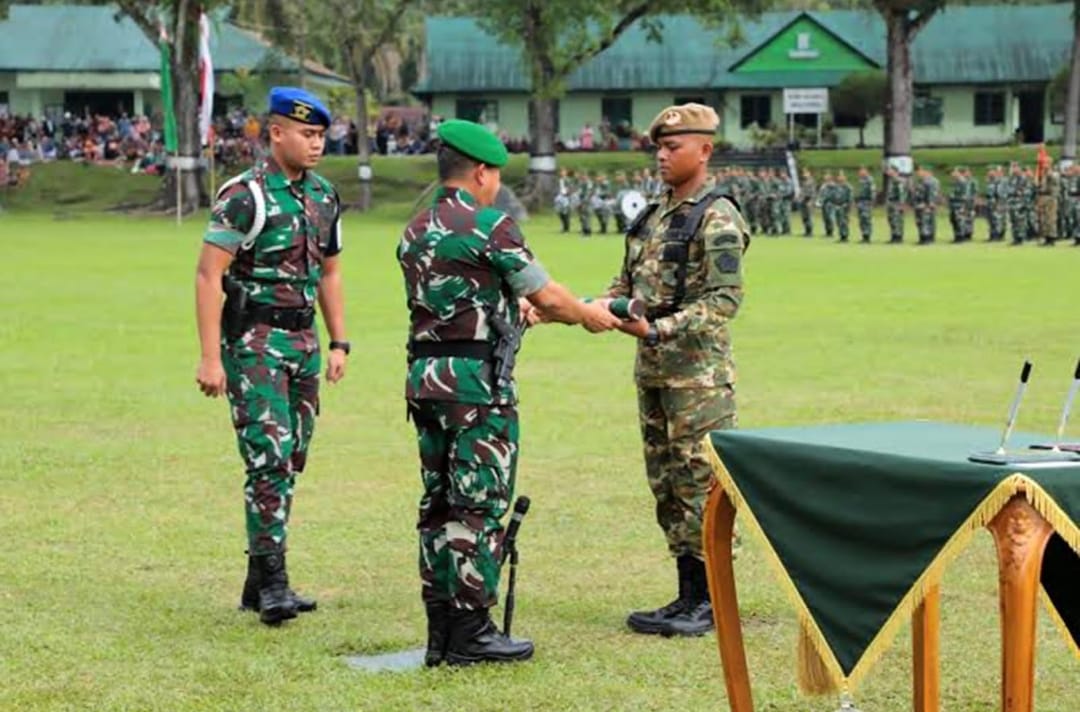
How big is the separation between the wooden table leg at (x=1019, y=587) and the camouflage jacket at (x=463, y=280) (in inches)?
99.2

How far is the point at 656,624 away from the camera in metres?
7.70

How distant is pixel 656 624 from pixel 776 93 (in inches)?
2529

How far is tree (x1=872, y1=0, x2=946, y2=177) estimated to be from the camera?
177 feet

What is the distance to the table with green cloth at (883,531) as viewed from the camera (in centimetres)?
492

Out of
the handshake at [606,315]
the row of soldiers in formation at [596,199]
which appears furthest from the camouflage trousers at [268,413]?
the row of soldiers in formation at [596,199]

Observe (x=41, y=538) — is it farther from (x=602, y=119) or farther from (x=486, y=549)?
(x=602, y=119)

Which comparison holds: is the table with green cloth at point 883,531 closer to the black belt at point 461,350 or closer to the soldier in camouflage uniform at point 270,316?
the black belt at point 461,350

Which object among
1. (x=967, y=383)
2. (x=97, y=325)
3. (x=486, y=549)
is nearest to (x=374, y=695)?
(x=486, y=549)

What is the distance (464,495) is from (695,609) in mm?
1187

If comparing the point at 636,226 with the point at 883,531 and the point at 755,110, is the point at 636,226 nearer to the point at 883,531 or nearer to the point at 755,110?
the point at 883,531

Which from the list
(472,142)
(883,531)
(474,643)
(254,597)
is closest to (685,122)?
(472,142)

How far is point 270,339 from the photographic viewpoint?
26.0 ft

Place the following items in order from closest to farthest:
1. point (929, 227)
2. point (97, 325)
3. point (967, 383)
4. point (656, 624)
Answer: point (656, 624) < point (967, 383) < point (97, 325) < point (929, 227)

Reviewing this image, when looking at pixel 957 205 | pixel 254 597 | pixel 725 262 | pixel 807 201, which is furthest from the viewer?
pixel 807 201
